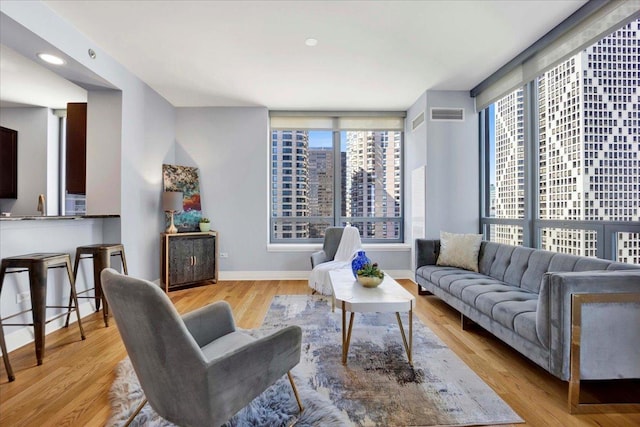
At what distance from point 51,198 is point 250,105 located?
3.46 meters

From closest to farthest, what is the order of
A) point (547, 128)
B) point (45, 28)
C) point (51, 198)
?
point (45, 28) → point (547, 128) → point (51, 198)

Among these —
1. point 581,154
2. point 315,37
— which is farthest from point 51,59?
point 581,154

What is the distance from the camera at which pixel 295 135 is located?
5.43 metres

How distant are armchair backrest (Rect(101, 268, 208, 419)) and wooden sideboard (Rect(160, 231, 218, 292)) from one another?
10.9 ft

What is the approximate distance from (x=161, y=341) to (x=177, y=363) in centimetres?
11

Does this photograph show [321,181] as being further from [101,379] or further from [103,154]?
[101,379]

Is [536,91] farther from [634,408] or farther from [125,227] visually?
[125,227]

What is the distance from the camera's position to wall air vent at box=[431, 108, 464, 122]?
14.5 ft

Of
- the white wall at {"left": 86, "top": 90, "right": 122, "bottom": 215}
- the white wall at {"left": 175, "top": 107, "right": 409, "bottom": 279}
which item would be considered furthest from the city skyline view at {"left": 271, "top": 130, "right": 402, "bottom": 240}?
the white wall at {"left": 86, "top": 90, "right": 122, "bottom": 215}

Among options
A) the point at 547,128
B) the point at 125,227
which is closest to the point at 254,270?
the point at 125,227

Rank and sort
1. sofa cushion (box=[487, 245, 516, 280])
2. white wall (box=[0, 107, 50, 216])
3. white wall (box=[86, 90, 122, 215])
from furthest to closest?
white wall (box=[0, 107, 50, 216]), white wall (box=[86, 90, 122, 215]), sofa cushion (box=[487, 245, 516, 280])

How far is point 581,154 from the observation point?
9.33 feet

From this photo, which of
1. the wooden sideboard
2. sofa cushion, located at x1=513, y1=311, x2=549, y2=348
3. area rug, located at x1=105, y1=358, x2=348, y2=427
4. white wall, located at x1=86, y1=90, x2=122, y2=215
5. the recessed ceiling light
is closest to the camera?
area rug, located at x1=105, y1=358, x2=348, y2=427

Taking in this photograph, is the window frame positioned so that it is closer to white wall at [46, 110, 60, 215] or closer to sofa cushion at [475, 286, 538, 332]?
sofa cushion at [475, 286, 538, 332]
